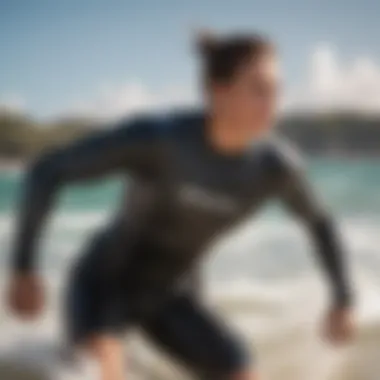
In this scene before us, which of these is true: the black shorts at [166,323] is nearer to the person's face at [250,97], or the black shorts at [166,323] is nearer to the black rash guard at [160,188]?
the black rash guard at [160,188]

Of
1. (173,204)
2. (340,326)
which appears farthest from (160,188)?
(340,326)

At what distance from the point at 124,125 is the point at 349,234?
33cm

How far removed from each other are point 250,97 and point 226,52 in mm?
65

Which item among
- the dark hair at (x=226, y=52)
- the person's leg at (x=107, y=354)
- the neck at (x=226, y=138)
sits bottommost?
the person's leg at (x=107, y=354)

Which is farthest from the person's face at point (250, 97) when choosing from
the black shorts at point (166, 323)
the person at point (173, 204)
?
the black shorts at point (166, 323)

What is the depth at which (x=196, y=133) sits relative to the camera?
3.78 ft

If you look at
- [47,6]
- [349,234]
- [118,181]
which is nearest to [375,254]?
[349,234]

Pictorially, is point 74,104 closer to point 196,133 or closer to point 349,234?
point 196,133

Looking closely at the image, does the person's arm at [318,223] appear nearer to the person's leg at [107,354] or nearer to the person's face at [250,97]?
the person's face at [250,97]

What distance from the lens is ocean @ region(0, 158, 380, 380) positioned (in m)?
1.15

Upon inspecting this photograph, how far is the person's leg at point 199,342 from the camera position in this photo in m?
1.16

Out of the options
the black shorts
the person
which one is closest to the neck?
the person

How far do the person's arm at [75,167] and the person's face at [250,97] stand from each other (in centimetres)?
10

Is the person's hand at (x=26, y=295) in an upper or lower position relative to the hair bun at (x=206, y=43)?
lower
